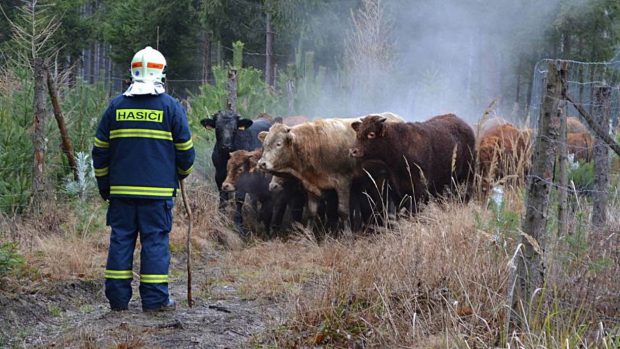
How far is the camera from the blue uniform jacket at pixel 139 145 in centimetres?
766

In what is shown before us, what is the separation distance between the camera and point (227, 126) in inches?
527

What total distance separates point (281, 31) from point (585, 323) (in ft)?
88.4

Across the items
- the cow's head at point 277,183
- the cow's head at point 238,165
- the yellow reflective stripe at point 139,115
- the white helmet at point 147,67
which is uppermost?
the white helmet at point 147,67

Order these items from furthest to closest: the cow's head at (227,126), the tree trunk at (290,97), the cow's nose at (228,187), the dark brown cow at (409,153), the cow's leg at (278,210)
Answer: the tree trunk at (290,97), the cow's head at (227,126), the cow's leg at (278,210), the cow's nose at (228,187), the dark brown cow at (409,153)

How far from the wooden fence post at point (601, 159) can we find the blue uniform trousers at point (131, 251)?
11.8ft

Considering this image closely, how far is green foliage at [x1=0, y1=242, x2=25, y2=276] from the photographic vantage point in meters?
7.56

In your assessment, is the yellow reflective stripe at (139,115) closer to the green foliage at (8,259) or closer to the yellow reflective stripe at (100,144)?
the yellow reflective stripe at (100,144)

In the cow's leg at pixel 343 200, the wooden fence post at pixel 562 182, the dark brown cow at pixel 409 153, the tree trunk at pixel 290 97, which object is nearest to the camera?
the wooden fence post at pixel 562 182

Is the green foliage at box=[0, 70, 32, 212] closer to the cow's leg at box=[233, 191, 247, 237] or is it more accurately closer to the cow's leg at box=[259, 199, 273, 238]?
the cow's leg at box=[233, 191, 247, 237]

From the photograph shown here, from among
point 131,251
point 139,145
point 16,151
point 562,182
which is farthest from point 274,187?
point 562,182

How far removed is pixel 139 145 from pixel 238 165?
5.15 m

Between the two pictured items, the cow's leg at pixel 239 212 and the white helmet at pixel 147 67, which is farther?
the cow's leg at pixel 239 212

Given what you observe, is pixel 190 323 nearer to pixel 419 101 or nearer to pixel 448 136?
pixel 448 136

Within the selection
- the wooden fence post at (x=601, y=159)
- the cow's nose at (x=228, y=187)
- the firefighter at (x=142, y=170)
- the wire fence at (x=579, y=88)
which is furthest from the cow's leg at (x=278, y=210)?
the firefighter at (x=142, y=170)
